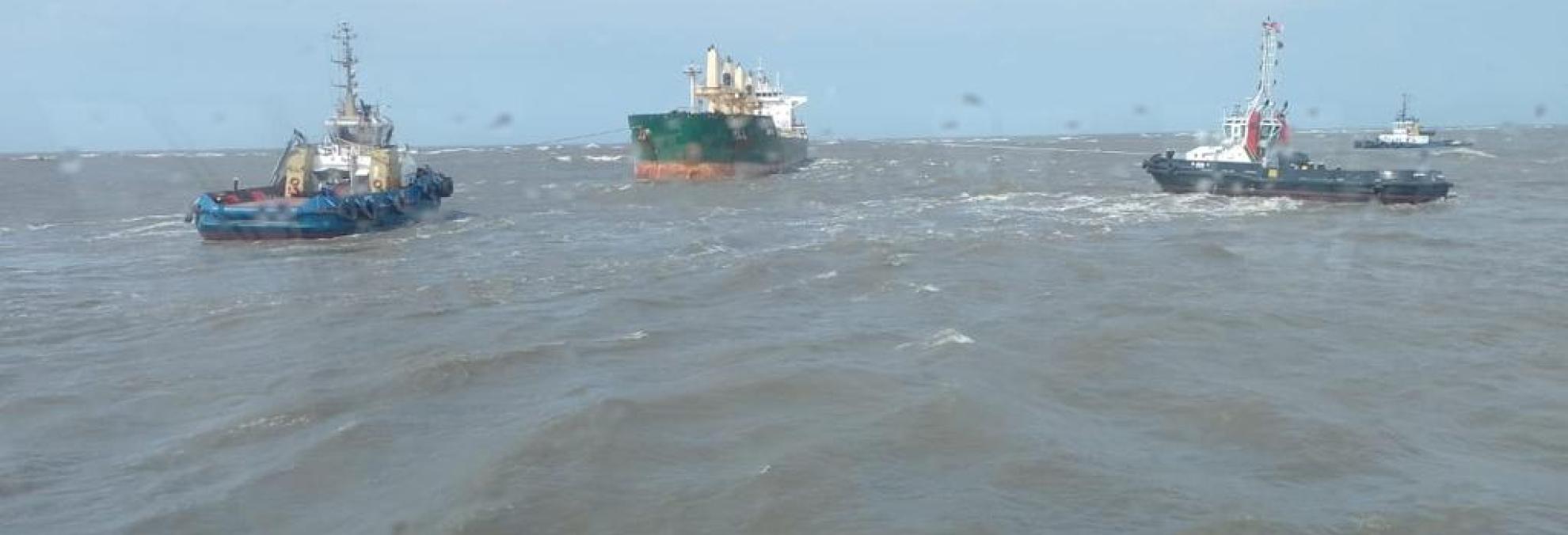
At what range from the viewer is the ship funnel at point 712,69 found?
59.6 metres

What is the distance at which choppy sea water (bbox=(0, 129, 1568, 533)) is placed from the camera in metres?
7.80

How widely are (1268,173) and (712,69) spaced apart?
32.1m

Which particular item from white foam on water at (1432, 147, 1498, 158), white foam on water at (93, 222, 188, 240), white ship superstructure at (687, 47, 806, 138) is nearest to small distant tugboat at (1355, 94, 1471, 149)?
white foam on water at (1432, 147, 1498, 158)

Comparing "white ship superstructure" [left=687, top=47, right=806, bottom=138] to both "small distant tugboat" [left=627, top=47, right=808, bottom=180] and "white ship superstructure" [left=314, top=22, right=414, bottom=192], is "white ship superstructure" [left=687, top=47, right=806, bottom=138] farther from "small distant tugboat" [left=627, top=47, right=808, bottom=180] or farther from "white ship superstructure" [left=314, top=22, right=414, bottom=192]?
"white ship superstructure" [left=314, top=22, right=414, bottom=192]

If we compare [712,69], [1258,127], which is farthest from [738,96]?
[1258,127]

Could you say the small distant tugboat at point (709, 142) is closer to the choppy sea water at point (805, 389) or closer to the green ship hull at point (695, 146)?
the green ship hull at point (695, 146)

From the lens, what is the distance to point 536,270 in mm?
20781

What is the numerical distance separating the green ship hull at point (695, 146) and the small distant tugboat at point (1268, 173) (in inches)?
773

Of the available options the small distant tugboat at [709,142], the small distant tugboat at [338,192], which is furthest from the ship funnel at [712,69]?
the small distant tugboat at [338,192]

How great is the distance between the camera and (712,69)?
59938 mm

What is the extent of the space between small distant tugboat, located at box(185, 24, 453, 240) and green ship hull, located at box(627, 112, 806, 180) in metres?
15.6

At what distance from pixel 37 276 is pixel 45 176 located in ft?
232

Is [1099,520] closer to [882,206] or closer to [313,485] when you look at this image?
[313,485]

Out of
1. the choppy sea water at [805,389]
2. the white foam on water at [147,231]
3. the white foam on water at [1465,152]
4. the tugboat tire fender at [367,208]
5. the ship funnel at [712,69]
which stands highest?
the ship funnel at [712,69]
